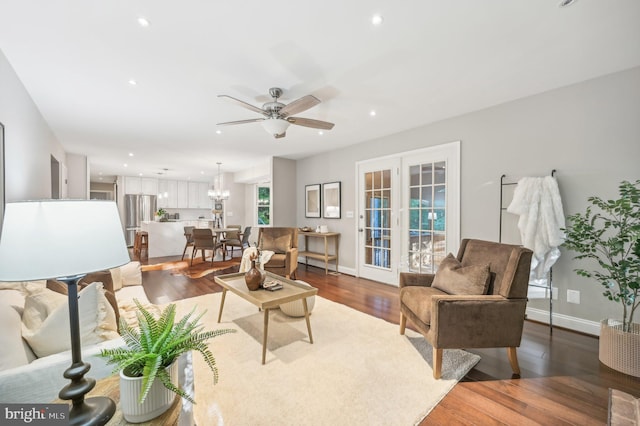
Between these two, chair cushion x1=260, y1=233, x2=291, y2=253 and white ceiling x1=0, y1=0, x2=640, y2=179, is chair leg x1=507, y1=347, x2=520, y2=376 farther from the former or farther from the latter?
chair cushion x1=260, y1=233, x2=291, y2=253

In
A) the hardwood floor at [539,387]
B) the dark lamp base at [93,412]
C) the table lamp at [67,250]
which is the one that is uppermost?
the table lamp at [67,250]

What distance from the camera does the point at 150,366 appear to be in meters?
0.88

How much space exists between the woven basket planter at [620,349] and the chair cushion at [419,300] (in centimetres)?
126

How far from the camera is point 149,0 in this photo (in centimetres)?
157

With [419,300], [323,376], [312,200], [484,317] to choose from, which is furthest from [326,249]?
[484,317]

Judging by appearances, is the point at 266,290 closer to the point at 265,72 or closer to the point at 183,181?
the point at 265,72

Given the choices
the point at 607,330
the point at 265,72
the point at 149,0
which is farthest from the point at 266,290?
the point at 607,330

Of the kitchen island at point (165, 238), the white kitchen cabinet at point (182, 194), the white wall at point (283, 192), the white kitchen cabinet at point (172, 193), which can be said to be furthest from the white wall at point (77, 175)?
the white wall at point (283, 192)

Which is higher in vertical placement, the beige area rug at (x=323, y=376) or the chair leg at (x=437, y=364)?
the chair leg at (x=437, y=364)

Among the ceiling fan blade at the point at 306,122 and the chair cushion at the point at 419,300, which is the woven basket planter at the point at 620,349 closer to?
the chair cushion at the point at 419,300

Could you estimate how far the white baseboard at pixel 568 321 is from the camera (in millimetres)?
2582

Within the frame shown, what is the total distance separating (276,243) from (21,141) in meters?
3.32

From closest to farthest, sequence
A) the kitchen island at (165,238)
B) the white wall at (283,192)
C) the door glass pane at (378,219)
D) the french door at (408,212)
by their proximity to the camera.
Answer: the french door at (408,212) → the door glass pane at (378,219) → the white wall at (283,192) → the kitchen island at (165,238)

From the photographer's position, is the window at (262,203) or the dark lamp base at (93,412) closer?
the dark lamp base at (93,412)
